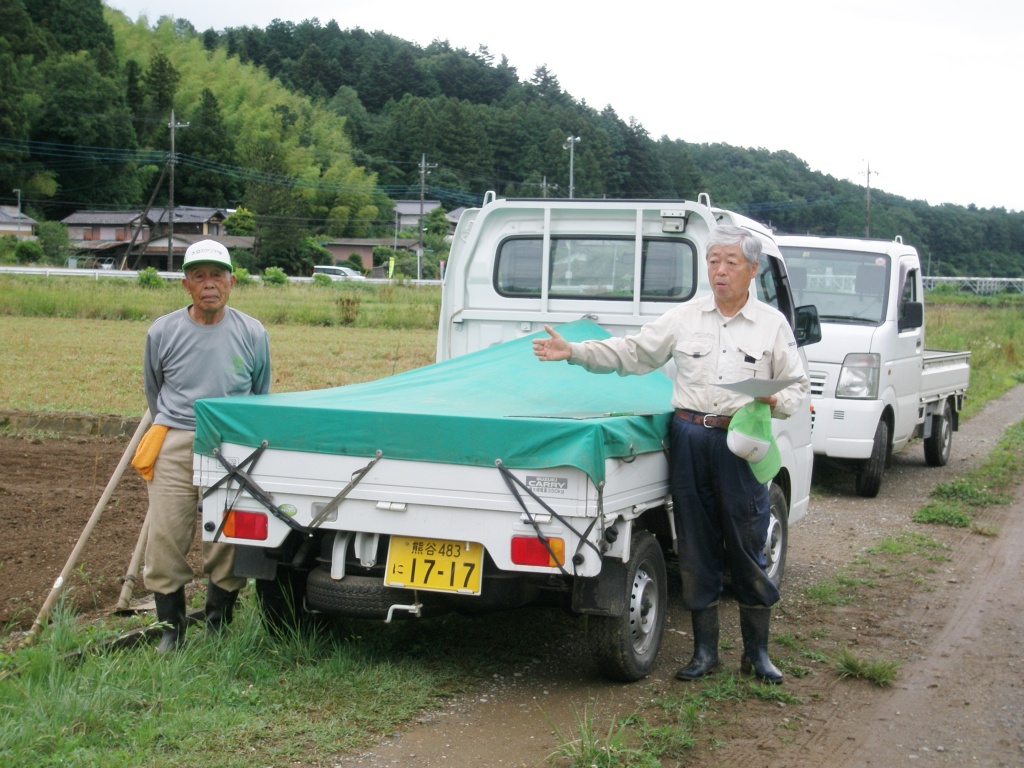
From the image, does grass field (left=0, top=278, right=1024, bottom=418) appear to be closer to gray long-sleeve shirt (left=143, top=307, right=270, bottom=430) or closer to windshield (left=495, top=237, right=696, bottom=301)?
windshield (left=495, top=237, right=696, bottom=301)

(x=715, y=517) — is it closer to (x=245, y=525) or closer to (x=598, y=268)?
(x=245, y=525)

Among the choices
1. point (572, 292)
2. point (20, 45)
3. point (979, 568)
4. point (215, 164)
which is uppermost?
point (20, 45)

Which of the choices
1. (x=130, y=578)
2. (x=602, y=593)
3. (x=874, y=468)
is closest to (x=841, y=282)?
(x=874, y=468)

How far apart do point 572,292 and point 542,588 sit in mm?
2589

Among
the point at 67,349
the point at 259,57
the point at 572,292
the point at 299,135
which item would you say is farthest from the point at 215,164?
the point at 572,292

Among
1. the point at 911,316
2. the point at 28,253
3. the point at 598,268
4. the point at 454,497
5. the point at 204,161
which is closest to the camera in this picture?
the point at 454,497

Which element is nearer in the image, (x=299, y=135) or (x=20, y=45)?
(x=20, y=45)

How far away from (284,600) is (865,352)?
6.87 m

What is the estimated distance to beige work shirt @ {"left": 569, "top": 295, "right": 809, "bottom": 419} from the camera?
4840mm

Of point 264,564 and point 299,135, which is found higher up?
point 299,135

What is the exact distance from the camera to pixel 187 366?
5098 mm

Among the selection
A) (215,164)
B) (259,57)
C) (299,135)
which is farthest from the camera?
(259,57)

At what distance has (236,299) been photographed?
3497 cm

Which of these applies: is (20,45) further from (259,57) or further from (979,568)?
(979,568)
